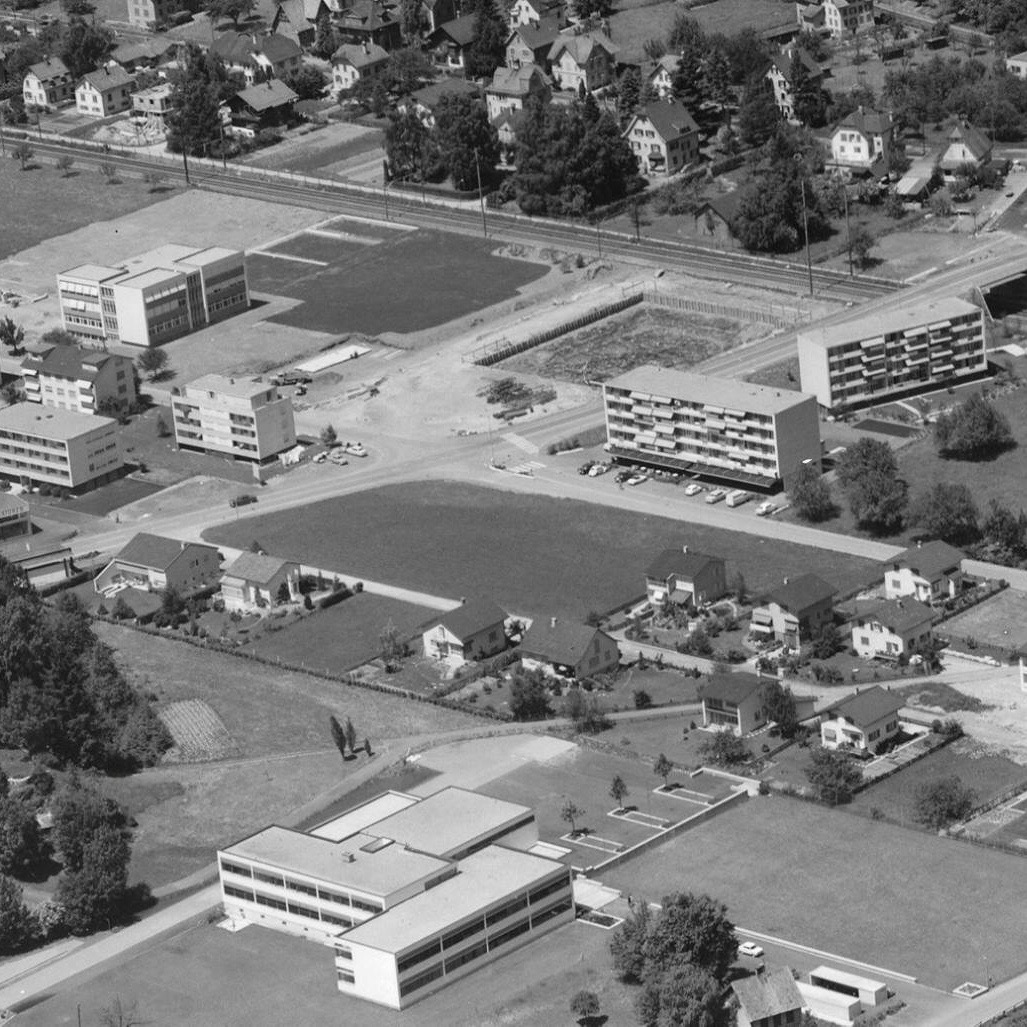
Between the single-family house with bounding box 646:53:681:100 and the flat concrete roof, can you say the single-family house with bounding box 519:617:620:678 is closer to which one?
the flat concrete roof

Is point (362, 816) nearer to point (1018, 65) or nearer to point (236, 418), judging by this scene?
point (236, 418)

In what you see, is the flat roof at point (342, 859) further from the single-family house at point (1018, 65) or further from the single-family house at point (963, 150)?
the single-family house at point (1018, 65)

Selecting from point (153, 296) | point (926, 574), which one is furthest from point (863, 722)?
point (153, 296)

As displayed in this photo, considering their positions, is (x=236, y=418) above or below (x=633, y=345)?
above

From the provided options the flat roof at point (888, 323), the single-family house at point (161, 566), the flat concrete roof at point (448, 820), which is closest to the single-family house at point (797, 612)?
the flat concrete roof at point (448, 820)

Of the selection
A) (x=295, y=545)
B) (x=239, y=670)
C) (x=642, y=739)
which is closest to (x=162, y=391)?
(x=295, y=545)
